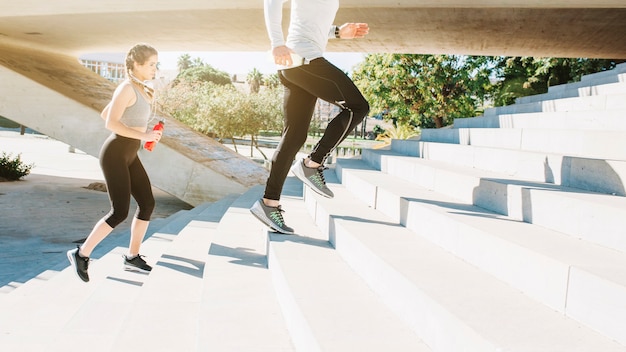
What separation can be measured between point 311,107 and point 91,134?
9629 mm

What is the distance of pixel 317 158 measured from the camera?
3.64 meters

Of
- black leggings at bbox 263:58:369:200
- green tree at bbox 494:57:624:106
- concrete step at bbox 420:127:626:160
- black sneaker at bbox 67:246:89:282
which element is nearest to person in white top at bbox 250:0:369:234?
black leggings at bbox 263:58:369:200

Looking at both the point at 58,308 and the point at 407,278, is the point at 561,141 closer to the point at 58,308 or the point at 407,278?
the point at 407,278

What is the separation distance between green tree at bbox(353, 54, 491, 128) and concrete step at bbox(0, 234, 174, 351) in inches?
929

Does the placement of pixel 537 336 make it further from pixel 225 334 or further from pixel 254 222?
pixel 254 222

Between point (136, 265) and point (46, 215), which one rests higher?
point (136, 265)

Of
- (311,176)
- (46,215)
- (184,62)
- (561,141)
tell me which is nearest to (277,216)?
(311,176)

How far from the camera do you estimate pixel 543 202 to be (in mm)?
2830

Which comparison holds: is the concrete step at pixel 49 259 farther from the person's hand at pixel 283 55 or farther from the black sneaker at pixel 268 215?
the person's hand at pixel 283 55

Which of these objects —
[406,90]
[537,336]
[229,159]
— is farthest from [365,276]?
[406,90]

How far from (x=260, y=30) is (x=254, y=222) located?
6541 mm

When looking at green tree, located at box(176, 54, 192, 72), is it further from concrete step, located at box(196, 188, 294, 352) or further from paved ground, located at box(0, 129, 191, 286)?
concrete step, located at box(196, 188, 294, 352)

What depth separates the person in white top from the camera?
3344 millimetres

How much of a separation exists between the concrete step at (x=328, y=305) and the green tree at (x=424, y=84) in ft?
81.1
